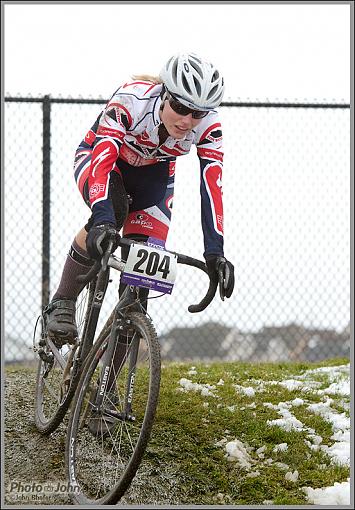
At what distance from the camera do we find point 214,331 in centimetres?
800

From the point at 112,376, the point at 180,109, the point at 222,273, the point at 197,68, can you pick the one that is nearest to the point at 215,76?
the point at 197,68

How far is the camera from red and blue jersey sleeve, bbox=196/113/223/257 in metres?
4.04

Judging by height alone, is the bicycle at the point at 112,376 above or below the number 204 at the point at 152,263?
below

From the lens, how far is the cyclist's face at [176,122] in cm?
386

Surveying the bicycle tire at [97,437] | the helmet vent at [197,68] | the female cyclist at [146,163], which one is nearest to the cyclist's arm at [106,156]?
the female cyclist at [146,163]

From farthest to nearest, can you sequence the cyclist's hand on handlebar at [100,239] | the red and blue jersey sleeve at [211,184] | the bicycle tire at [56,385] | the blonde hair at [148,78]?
the bicycle tire at [56,385], the blonde hair at [148,78], the red and blue jersey sleeve at [211,184], the cyclist's hand on handlebar at [100,239]

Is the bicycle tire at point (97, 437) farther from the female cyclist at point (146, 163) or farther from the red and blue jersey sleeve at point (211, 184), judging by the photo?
the red and blue jersey sleeve at point (211, 184)

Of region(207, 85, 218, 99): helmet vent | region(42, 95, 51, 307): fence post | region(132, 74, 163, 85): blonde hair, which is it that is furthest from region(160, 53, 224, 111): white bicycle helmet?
region(42, 95, 51, 307): fence post

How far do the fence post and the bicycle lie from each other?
9.36 feet

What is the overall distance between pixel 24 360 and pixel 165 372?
201cm

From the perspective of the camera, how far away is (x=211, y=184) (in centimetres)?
411

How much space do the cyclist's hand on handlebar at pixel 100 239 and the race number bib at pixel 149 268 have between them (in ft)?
0.32

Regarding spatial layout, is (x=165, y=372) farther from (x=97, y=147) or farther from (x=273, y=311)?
(x=97, y=147)

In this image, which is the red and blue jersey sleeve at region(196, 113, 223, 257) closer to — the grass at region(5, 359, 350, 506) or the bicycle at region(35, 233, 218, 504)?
the bicycle at region(35, 233, 218, 504)
